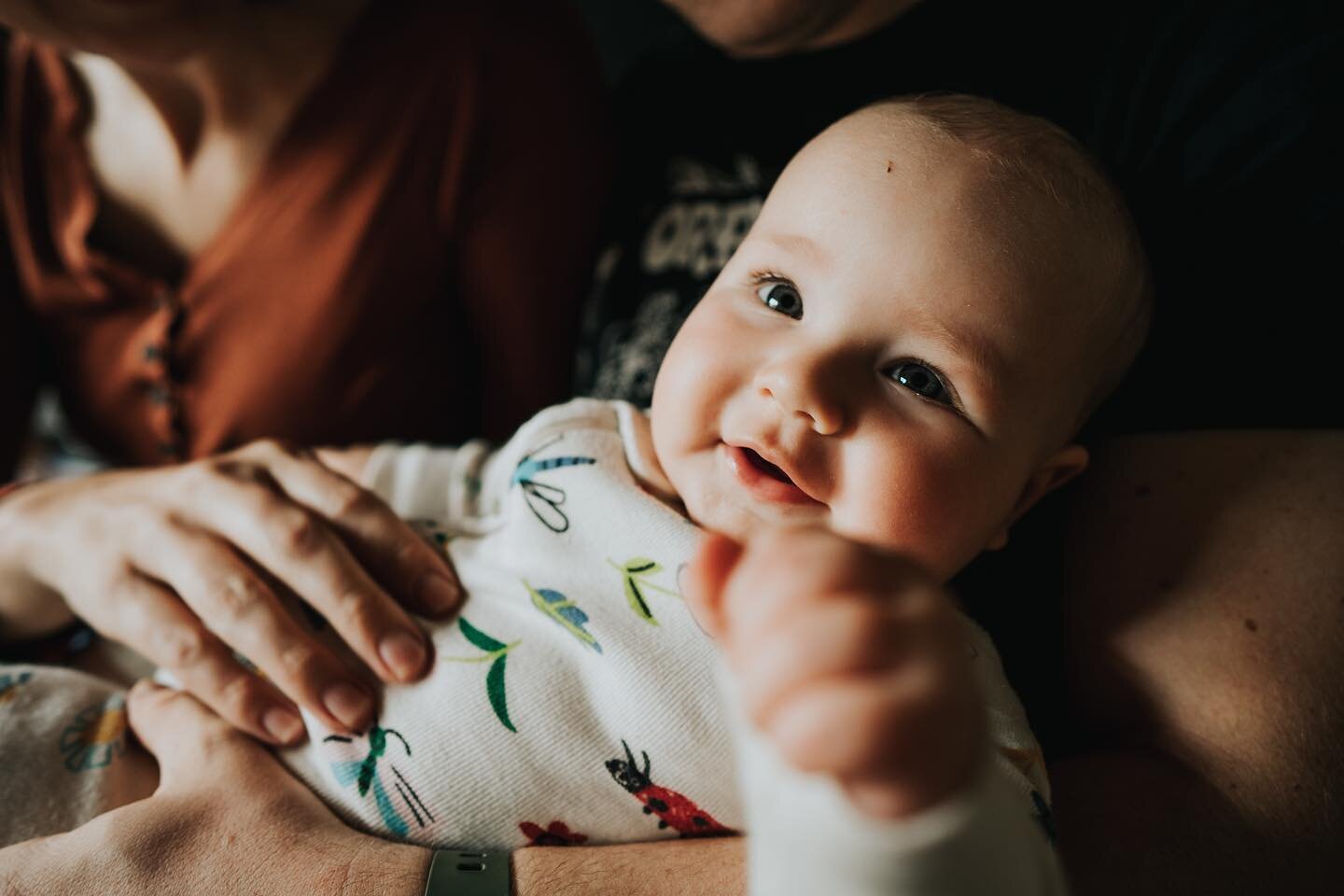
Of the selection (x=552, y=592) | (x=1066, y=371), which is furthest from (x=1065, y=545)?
(x=552, y=592)

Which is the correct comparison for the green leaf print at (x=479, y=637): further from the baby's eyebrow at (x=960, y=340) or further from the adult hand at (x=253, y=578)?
the baby's eyebrow at (x=960, y=340)

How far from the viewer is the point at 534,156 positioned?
108 cm

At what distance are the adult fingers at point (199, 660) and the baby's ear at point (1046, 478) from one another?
0.58m

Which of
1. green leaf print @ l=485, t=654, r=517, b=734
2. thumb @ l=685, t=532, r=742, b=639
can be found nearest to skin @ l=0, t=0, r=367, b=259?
green leaf print @ l=485, t=654, r=517, b=734

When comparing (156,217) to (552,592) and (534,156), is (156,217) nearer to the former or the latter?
(534,156)

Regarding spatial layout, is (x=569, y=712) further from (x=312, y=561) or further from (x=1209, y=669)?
(x=1209, y=669)

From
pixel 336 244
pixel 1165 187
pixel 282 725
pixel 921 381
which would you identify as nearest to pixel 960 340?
pixel 921 381

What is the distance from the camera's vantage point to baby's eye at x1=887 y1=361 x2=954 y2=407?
2.10ft

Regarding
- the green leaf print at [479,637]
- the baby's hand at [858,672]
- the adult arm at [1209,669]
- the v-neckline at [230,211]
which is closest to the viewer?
the baby's hand at [858,672]

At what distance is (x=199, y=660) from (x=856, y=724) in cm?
60

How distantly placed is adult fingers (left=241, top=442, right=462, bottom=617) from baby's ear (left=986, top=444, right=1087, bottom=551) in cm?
45

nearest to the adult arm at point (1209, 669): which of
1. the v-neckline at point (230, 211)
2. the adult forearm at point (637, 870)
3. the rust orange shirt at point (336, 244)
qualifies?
the adult forearm at point (637, 870)

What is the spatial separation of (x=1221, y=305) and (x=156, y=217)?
1108mm

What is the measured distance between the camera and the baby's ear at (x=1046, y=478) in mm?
704
